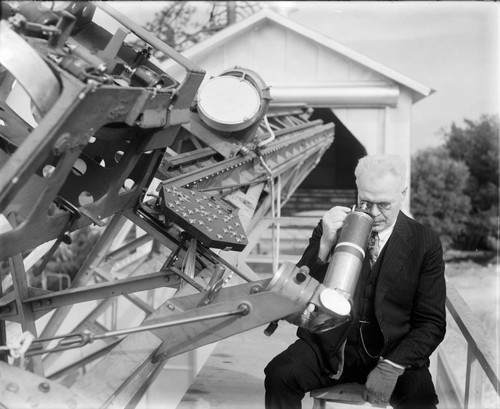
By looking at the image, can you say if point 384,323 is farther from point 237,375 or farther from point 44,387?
point 44,387

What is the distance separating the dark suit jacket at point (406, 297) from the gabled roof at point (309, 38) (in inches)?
207

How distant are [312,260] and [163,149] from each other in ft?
2.52

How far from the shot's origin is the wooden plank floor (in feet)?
10.5

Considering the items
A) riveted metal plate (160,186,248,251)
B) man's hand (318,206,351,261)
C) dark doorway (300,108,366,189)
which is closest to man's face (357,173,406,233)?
man's hand (318,206,351,261)

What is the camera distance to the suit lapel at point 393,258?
2623 millimetres

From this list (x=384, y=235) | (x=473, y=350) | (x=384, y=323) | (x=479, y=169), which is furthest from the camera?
(x=479, y=169)

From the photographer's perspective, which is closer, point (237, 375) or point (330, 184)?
point (237, 375)

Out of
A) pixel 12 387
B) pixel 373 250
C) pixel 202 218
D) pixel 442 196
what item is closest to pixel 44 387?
pixel 12 387

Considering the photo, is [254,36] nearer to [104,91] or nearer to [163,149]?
[163,149]

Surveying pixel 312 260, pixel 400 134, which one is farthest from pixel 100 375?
pixel 400 134

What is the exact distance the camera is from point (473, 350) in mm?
3186

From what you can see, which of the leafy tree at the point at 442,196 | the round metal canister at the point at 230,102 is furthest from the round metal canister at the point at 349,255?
the leafy tree at the point at 442,196

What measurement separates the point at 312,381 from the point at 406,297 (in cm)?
52

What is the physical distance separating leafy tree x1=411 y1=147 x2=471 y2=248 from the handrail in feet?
69.4
